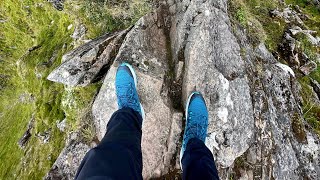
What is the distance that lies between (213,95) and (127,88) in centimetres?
239

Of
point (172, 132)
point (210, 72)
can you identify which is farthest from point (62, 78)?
point (210, 72)

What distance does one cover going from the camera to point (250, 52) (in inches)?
348

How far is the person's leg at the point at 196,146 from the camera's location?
18.4ft

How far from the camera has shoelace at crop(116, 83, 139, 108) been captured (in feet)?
23.3

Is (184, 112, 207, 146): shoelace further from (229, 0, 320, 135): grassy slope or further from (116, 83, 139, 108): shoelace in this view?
(229, 0, 320, 135): grassy slope

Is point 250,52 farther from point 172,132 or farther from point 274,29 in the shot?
point 172,132

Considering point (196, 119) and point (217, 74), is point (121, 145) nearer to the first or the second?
point (196, 119)

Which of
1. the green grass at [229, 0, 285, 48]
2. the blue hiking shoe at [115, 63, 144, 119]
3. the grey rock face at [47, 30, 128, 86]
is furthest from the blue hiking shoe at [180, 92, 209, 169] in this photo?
the green grass at [229, 0, 285, 48]

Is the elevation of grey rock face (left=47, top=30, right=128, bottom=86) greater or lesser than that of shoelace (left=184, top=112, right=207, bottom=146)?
greater

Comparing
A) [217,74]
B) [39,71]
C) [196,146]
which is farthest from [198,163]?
[39,71]

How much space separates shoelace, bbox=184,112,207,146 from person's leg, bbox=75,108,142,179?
4.73 feet

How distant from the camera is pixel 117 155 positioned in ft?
16.3

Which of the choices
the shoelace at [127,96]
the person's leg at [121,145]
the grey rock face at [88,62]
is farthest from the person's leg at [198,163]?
the grey rock face at [88,62]

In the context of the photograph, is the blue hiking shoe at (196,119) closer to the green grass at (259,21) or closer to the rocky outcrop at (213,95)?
the rocky outcrop at (213,95)
